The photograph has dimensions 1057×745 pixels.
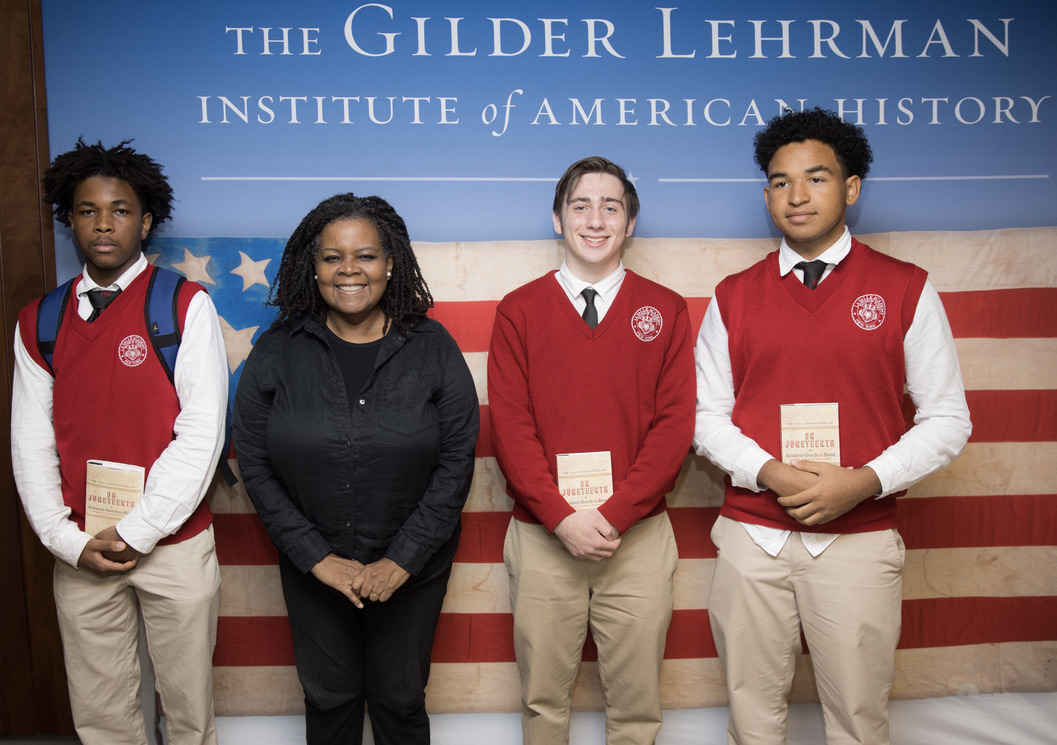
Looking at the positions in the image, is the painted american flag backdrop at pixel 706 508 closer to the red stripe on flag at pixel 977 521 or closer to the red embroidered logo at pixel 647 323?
the red stripe on flag at pixel 977 521

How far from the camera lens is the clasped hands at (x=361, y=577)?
1.69 metres

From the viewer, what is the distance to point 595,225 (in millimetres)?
1867

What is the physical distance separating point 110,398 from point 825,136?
6.82ft

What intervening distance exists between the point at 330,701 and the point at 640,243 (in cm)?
166

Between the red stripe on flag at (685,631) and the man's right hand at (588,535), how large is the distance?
700mm

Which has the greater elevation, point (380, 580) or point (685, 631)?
point (380, 580)

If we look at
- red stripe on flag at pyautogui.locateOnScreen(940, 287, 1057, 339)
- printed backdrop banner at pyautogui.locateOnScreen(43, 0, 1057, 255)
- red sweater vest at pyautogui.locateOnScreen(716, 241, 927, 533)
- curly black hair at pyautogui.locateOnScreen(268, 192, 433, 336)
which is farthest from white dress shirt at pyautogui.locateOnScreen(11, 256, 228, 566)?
red stripe on flag at pyautogui.locateOnScreen(940, 287, 1057, 339)

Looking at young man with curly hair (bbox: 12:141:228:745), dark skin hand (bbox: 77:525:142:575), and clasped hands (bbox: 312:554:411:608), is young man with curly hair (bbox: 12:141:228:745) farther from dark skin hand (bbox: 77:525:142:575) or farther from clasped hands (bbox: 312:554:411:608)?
clasped hands (bbox: 312:554:411:608)

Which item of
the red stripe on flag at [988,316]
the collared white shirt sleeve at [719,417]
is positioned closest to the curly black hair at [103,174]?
the red stripe on flag at [988,316]

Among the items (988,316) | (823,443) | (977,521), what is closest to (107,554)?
(823,443)

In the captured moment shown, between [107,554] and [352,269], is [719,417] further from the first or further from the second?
[107,554]

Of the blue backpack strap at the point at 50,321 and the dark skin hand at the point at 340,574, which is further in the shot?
the blue backpack strap at the point at 50,321

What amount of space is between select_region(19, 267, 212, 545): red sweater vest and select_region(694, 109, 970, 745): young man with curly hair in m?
1.49

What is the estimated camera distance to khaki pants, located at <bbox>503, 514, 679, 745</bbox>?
6.14 feet
